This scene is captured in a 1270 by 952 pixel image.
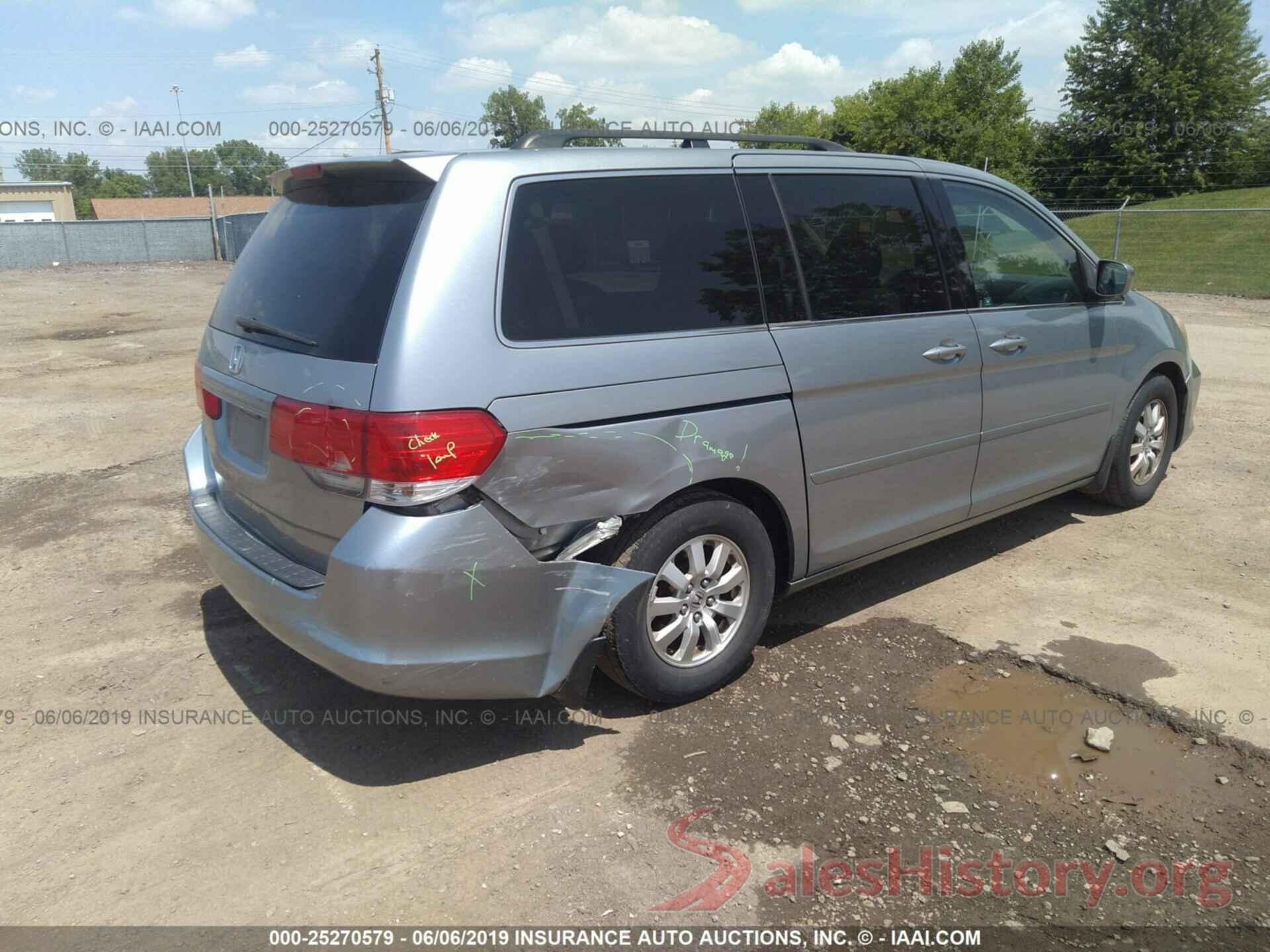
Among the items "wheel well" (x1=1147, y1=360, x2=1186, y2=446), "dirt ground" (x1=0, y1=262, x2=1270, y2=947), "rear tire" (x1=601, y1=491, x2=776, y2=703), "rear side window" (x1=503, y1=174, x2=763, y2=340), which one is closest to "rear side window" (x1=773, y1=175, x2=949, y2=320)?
"rear side window" (x1=503, y1=174, x2=763, y2=340)

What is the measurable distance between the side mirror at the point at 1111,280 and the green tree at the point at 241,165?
317 feet

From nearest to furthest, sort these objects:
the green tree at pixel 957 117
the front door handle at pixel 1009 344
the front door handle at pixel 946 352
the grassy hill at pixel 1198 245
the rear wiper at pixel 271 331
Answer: the rear wiper at pixel 271 331, the front door handle at pixel 946 352, the front door handle at pixel 1009 344, the grassy hill at pixel 1198 245, the green tree at pixel 957 117

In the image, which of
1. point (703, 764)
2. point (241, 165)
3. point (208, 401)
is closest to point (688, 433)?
point (703, 764)

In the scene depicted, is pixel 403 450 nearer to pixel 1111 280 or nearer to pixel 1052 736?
pixel 1052 736

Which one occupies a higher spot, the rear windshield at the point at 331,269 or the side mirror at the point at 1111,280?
the rear windshield at the point at 331,269

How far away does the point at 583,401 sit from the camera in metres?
2.93

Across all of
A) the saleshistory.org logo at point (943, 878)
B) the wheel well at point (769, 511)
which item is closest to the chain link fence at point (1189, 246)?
the wheel well at point (769, 511)

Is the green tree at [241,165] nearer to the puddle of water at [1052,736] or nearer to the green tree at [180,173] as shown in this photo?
the green tree at [180,173]

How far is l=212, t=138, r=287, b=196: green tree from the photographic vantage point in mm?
91500

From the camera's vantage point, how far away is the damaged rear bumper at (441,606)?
2.71 metres

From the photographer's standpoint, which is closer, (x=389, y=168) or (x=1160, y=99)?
(x=389, y=168)

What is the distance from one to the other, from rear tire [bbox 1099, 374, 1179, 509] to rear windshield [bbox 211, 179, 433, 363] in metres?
4.15

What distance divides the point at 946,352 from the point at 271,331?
2.70 metres

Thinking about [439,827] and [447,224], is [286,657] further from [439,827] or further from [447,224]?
[447,224]
